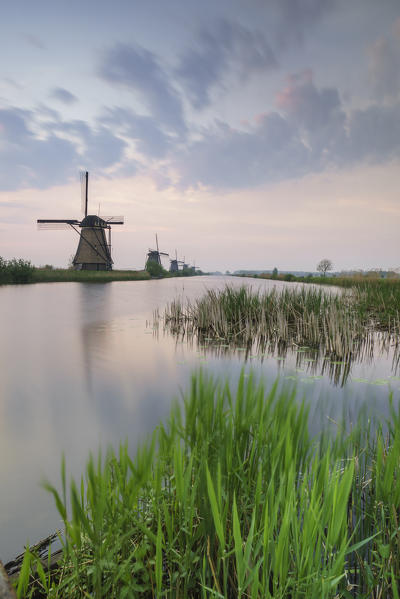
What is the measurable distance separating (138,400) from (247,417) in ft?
13.4

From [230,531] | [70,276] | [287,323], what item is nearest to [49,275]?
[70,276]

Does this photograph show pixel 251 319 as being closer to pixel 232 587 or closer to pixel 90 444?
pixel 90 444

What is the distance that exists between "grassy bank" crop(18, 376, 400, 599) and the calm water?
69cm

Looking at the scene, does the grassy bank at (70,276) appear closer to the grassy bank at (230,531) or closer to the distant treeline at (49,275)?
the distant treeline at (49,275)

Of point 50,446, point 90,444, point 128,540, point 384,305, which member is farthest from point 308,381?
point 384,305

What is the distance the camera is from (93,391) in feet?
22.0

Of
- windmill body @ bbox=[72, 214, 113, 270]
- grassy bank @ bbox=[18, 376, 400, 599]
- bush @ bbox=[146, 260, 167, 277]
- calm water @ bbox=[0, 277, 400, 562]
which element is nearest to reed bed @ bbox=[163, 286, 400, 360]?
calm water @ bbox=[0, 277, 400, 562]

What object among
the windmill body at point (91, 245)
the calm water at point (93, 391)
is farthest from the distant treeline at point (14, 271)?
the calm water at point (93, 391)

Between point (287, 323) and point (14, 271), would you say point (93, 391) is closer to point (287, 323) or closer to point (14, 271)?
point (287, 323)

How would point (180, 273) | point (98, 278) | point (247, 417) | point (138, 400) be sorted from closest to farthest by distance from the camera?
point (247, 417) < point (138, 400) < point (98, 278) < point (180, 273)

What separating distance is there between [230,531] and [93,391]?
5.34 meters

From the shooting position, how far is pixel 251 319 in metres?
10.9

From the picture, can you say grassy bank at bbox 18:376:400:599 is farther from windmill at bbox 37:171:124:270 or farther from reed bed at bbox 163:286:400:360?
windmill at bbox 37:171:124:270

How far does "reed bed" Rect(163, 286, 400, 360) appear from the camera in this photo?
9039 millimetres
